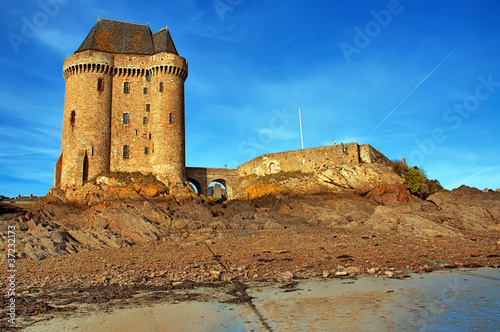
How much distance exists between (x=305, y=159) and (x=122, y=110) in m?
17.6

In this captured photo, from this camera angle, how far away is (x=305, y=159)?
31672 mm

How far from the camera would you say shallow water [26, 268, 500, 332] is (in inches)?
213

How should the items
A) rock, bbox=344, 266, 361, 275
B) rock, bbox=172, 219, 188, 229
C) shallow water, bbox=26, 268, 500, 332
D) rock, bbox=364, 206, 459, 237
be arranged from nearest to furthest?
shallow water, bbox=26, 268, 500, 332 → rock, bbox=344, 266, 361, 275 → rock, bbox=364, 206, 459, 237 → rock, bbox=172, 219, 188, 229

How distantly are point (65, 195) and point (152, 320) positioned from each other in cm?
2645

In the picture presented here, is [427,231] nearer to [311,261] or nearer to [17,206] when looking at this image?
[311,261]

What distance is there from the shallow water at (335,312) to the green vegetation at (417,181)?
23.1 metres

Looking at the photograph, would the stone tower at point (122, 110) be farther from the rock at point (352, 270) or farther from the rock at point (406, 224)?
the rock at point (352, 270)

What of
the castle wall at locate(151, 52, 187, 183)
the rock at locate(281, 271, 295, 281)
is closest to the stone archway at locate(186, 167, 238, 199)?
the castle wall at locate(151, 52, 187, 183)

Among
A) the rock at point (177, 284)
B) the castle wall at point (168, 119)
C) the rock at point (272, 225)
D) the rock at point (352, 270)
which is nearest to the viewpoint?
the rock at point (177, 284)

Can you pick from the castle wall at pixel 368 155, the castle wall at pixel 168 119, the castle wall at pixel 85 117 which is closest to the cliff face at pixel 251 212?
the castle wall at pixel 368 155

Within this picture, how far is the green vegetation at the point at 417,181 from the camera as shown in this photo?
2947cm

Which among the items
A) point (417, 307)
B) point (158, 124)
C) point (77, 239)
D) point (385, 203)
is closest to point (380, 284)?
point (417, 307)

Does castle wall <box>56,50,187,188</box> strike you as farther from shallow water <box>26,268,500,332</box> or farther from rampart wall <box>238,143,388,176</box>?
shallow water <box>26,268,500,332</box>

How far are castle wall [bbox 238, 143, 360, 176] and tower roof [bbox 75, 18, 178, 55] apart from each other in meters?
13.7
